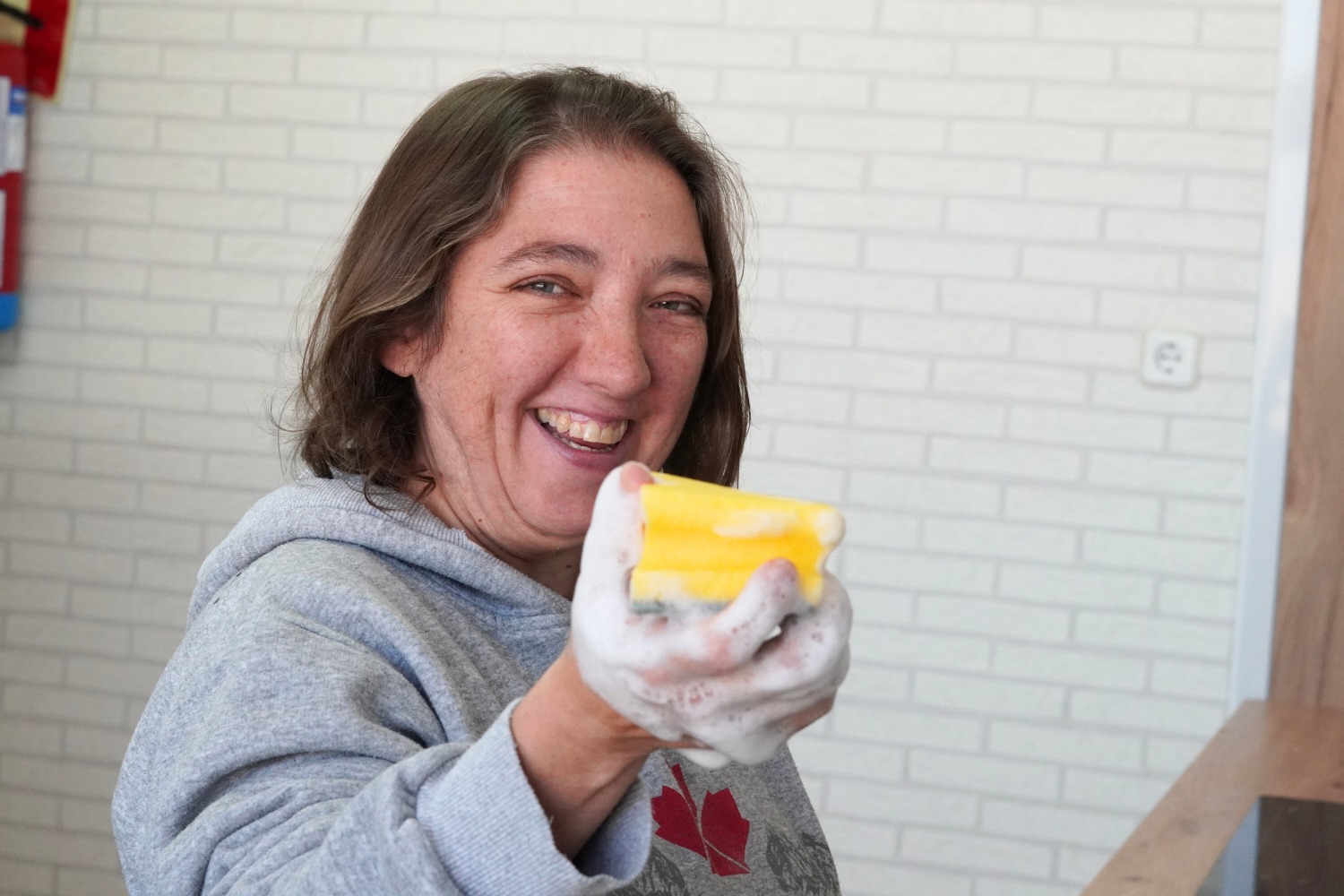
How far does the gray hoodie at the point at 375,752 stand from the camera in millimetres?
730

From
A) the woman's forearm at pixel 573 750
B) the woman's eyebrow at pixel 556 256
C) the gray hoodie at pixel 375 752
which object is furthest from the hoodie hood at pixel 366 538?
the woman's forearm at pixel 573 750

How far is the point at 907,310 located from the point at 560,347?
7.14 ft

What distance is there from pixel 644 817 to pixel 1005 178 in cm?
271

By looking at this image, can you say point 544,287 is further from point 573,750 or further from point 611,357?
point 573,750

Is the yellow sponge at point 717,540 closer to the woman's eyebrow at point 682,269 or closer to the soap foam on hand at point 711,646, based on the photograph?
the soap foam on hand at point 711,646

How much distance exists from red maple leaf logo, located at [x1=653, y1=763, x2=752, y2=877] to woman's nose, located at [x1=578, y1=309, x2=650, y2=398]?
1.10 feet

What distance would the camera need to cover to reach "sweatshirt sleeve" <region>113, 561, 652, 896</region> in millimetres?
723

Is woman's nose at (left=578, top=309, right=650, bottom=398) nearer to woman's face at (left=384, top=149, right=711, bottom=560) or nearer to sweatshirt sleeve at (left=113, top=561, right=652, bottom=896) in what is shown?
woman's face at (left=384, top=149, right=711, bottom=560)

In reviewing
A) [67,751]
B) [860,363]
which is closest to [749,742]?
[860,363]

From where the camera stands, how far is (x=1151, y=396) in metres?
3.22

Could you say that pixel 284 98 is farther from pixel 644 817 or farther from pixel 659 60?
pixel 644 817

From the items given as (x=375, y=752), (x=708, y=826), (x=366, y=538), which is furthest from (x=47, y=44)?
(x=375, y=752)

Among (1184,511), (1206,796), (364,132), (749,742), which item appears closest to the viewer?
(749,742)

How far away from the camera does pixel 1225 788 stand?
6.31ft
